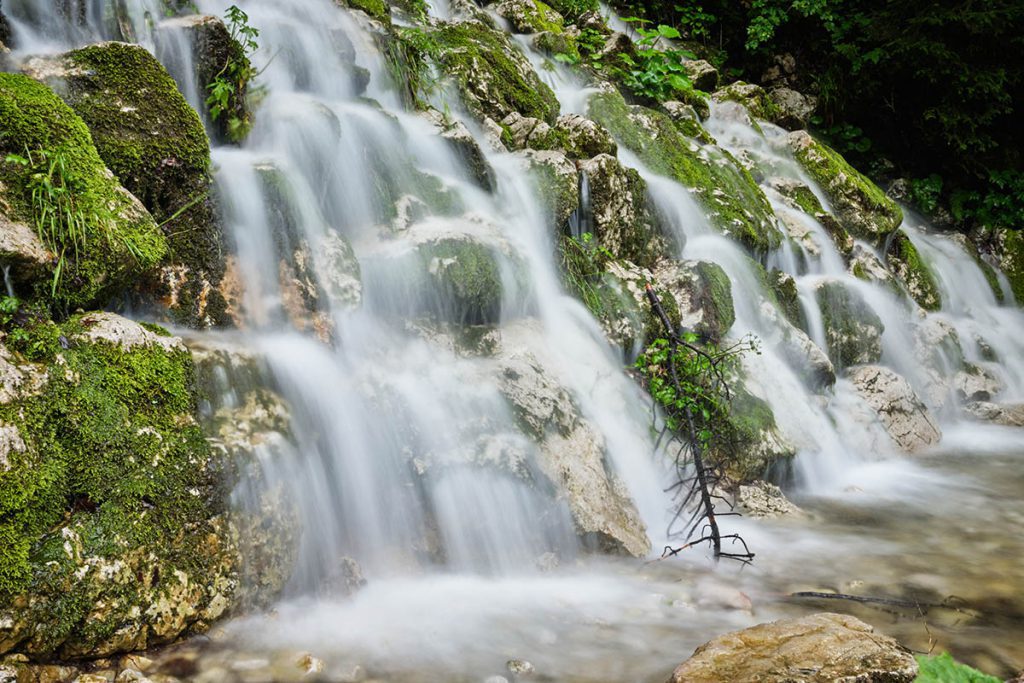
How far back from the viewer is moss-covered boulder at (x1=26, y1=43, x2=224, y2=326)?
3576 millimetres

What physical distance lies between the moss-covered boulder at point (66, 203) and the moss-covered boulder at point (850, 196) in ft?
29.0

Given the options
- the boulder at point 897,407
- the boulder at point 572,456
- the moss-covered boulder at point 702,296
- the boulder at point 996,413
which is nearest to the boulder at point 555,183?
the moss-covered boulder at point 702,296

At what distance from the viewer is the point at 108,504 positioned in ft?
8.59

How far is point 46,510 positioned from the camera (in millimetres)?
2475

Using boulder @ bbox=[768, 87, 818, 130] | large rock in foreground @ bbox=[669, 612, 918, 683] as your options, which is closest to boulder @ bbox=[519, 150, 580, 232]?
large rock in foreground @ bbox=[669, 612, 918, 683]

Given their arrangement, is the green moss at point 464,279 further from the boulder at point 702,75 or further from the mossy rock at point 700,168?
the boulder at point 702,75

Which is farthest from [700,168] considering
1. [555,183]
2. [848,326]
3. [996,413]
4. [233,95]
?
[233,95]

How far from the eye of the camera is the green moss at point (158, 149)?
142 inches

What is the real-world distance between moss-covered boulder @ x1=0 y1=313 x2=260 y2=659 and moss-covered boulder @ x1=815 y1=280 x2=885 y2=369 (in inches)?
247

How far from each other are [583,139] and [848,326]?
3381 millimetres

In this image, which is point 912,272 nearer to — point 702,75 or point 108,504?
point 702,75

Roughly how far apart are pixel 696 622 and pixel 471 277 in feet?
7.71

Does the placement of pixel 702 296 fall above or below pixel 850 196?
below

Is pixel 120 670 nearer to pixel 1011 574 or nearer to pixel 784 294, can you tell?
pixel 1011 574
